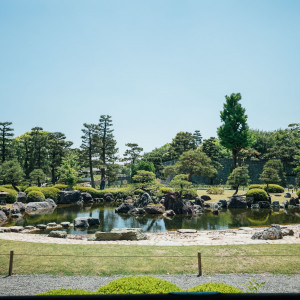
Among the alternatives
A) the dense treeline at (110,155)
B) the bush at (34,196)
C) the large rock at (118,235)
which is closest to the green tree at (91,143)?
the dense treeline at (110,155)

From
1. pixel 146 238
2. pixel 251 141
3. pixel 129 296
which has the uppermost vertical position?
pixel 251 141

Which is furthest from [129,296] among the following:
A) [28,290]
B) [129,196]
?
[129,196]

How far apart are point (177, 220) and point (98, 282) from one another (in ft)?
41.7

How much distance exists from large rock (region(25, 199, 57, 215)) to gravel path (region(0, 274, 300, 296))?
1586 centimetres

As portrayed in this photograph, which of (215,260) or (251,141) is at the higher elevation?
(251,141)

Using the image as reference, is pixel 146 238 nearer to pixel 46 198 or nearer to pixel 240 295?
pixel 240 295

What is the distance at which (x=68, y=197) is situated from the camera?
2775 centimetres

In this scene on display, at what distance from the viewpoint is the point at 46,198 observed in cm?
2720

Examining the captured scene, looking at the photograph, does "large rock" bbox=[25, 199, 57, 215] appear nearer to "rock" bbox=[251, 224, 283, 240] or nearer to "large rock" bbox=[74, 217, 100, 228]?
"large rock" bbox=[74, 217, 100, 228]

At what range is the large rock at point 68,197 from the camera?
90.9 ft

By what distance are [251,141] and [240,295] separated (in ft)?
120

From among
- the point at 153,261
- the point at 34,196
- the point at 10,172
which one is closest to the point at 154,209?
the point at 34,196

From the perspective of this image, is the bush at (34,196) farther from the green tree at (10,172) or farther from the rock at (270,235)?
→ the rock at (270,235)

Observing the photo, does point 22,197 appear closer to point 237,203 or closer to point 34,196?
point 34,196
